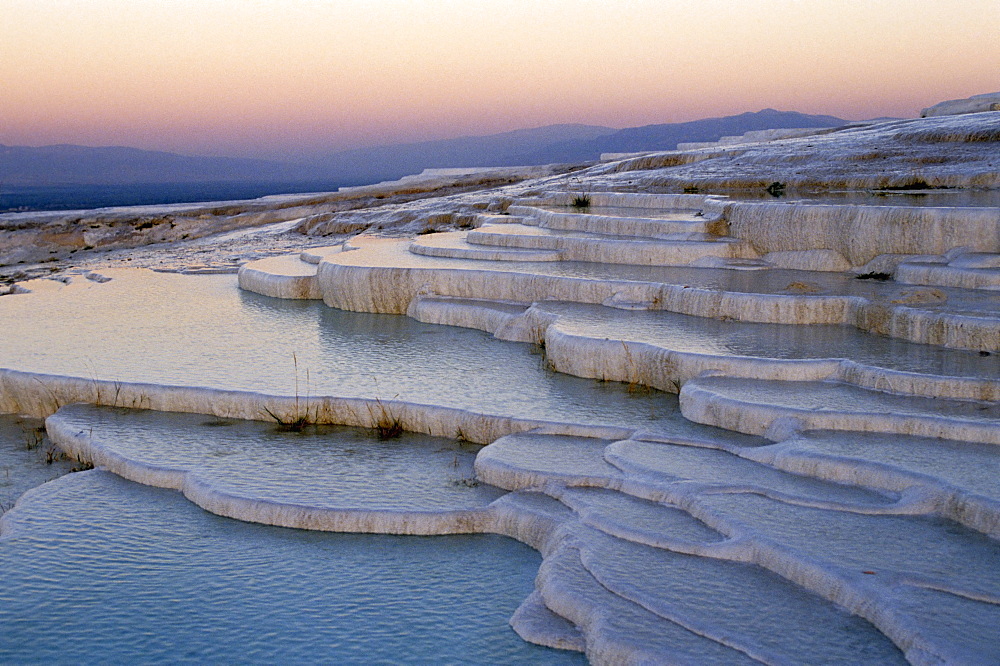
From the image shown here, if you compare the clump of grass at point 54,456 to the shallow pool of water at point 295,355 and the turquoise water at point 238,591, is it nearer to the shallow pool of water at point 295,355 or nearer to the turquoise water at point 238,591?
the shallow pool of water at point 295,355

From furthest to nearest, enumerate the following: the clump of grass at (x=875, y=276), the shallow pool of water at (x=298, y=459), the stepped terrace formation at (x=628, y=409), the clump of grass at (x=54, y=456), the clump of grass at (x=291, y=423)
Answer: the clump of grass at (x=875, y=276), the clump of grass at (x=291, y=423), the clump of grass at (x=54, y=456), the shallow pool of water at (x=298, y=459), the stepped terrace formation at (x=628, y=409)

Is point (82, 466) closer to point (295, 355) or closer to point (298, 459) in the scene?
point (298, 459)

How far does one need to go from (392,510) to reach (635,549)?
1275 millimetres

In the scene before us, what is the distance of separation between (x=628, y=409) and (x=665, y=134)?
140 m

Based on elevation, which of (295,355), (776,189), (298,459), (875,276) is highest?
(776,189)

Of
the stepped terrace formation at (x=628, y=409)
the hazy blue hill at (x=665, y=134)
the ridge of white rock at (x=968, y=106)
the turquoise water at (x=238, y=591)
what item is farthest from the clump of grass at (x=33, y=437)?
the hazy blue hill at (x=665, y=134)

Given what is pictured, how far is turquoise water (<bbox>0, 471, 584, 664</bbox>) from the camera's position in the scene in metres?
3.73

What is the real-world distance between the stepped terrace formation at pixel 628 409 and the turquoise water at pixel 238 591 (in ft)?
0.48

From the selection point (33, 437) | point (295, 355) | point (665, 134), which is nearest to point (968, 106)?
point (295, 355)

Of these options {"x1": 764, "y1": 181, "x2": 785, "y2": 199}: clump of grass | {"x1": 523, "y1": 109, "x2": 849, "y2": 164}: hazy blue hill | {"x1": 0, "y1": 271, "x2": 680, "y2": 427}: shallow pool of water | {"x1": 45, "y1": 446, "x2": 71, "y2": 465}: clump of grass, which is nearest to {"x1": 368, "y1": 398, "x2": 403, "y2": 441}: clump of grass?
{"x1": 0, "y1": 271, "x2": 680, "y2": 427}: shallow pool of water

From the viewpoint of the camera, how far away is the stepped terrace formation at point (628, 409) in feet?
12.2

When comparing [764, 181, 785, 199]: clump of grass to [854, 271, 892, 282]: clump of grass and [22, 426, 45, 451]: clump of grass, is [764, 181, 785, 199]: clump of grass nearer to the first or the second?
[854, 271, 892, 282]: clump of grass

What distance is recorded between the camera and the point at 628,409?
6.19 metres

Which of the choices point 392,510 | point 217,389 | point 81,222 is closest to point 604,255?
point 217,389
